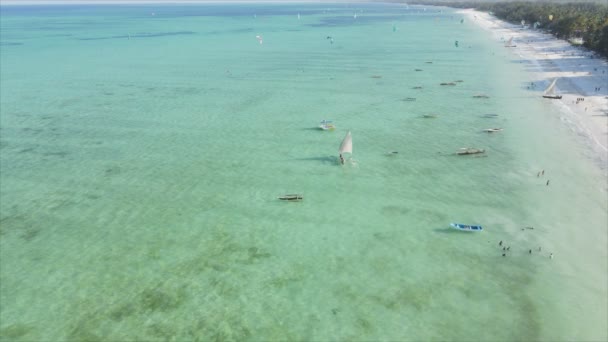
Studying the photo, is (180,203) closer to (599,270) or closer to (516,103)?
(599,270)

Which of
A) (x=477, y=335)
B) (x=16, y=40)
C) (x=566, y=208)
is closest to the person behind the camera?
(x=477, y=335)

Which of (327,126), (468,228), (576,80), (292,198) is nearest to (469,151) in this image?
(468,228)

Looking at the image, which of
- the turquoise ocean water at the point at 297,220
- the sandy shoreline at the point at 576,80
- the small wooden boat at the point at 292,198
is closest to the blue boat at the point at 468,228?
the turquoise ocean water at the point at 297,220

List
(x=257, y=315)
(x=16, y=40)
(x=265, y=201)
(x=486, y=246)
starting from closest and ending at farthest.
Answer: (x=257, y=315) < (x=486, y=246) < (x=265, y=201) < (x=16, y=40)

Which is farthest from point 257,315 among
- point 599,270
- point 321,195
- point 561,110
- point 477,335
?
point 561,110

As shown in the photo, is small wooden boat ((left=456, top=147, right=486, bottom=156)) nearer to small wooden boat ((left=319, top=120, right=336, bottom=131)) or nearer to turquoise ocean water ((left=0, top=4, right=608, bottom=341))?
turquoise ocean water ((left=0, top=4, right=608, bottom=341))

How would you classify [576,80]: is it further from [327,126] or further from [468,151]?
[327,126]

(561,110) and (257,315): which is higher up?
(561,110)

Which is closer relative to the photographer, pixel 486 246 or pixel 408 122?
pixel 486 246
